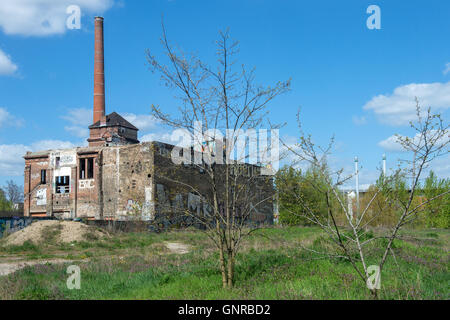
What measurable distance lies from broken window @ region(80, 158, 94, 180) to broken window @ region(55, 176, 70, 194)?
4.59 feet

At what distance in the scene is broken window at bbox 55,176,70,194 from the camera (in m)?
37.9

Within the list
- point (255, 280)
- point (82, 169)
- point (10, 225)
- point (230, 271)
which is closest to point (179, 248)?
point (255, 280)

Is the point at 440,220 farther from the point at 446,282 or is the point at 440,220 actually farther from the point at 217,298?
the point at 217,298

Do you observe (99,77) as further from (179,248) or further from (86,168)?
(179,248)

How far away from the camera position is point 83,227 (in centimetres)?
2548

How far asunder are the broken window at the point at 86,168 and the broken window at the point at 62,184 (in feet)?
4.59

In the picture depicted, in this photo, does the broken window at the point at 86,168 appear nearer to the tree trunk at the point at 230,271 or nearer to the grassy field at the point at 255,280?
the grassy field at the point at 255,280

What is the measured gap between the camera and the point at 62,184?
38.2 metres

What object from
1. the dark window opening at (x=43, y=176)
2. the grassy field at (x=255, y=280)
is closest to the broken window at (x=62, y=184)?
the dark window opening at (x=43, y=176)

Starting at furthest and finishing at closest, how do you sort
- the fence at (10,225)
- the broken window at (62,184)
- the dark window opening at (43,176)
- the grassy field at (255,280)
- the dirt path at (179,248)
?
the dark window opening at (43,176) → the broken window at (62,184) → the fence at (10,225) → the dirt path at (179,248) → the grassy field at (255,280)

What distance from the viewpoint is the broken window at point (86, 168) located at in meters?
37.2

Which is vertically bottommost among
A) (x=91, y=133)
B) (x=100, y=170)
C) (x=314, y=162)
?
(x=314, y=162)
